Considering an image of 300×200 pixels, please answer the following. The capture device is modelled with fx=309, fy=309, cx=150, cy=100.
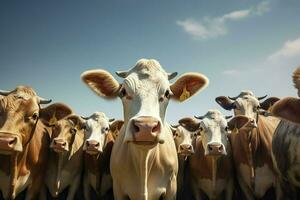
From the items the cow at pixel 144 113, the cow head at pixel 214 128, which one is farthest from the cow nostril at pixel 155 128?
the cow head at pixel 214 128

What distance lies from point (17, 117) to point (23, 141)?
0.43m

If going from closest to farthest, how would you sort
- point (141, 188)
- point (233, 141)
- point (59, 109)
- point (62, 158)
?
point (141, 188) → point (59, 109) → point (62, 158) → point (233, 141)

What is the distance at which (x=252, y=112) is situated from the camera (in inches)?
300

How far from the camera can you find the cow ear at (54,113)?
19.7 ft

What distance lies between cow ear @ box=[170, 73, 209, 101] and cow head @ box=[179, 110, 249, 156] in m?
1.48

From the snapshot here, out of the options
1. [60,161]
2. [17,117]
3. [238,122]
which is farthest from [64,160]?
[238,122]

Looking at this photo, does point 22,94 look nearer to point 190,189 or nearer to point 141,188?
point 141,188

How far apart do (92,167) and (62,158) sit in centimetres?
73

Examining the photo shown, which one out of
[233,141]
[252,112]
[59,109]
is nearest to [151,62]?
[59,109]

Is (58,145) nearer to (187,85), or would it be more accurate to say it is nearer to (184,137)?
(187,85)

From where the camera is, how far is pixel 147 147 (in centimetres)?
371

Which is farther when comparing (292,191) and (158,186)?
(292,191)

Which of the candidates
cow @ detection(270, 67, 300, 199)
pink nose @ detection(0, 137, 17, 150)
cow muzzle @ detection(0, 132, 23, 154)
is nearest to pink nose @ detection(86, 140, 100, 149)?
cow muzzle @ detection(0, 132, 23, 154)

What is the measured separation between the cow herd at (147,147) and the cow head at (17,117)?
0.05 ft
